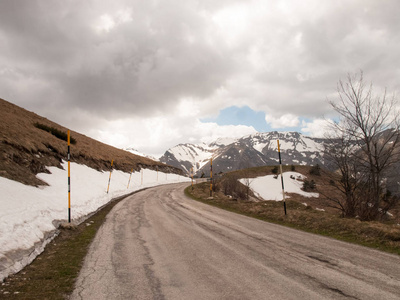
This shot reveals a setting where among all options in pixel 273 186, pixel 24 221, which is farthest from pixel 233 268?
pixel 273 186

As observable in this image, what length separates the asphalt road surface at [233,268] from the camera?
4141mm

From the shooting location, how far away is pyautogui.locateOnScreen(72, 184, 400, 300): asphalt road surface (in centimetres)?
414

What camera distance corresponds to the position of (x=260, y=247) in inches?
272

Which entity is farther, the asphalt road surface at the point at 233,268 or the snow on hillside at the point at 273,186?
the snow on hillside at the point at 273,186

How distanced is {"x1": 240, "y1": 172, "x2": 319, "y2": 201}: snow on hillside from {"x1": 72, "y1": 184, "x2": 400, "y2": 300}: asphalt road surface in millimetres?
41372

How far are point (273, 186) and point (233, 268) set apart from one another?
53669 millimetres

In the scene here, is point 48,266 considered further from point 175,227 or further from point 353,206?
point 353,206

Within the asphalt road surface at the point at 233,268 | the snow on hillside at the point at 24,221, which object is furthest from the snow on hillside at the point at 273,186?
the asphalt road surface at the point at 233,268

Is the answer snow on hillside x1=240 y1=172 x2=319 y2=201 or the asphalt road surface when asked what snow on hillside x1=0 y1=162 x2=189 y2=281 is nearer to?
the asphalt road surface

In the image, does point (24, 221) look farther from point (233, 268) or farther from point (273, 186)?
point (273, 186)

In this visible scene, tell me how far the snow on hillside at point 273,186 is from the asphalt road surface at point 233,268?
136 ft

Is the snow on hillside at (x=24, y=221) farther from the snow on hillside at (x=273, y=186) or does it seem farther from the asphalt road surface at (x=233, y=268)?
the snow on hillside at (x=273, y=186)

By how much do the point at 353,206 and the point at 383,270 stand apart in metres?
9.85

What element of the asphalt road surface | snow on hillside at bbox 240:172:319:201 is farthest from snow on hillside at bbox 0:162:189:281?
snow on hillside at bbox 240:172:319:201
